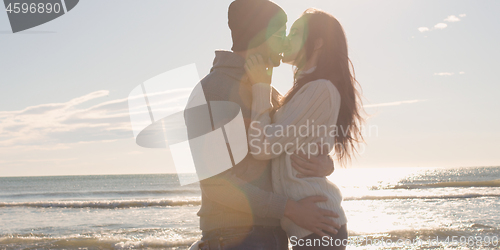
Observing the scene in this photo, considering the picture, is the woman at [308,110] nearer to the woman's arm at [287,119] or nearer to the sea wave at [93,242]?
the woman's arm at [287,119]

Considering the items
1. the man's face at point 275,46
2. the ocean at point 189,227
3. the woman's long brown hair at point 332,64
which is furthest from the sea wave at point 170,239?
the man's face at point 275,46

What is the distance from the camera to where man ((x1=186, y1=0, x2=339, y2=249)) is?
1.81 metres

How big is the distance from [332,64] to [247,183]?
929 mm

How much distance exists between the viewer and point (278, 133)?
1892 millimetres

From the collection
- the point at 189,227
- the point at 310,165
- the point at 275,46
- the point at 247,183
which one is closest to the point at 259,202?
the point at 247,183

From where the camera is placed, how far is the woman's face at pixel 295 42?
226 cm

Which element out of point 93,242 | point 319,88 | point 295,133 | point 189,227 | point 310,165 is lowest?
point 189,227

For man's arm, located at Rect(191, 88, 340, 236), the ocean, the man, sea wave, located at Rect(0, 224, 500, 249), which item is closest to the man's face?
the man

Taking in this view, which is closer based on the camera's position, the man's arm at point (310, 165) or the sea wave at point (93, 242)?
the man's arm at point (310, 165)

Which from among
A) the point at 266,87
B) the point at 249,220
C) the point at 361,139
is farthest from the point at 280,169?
the point at 361,139

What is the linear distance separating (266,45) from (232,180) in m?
0.83

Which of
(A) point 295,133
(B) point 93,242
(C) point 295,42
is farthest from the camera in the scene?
(B) point 93,242

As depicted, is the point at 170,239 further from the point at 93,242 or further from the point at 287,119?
the point at 287,119

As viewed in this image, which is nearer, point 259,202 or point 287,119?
point 259,202
